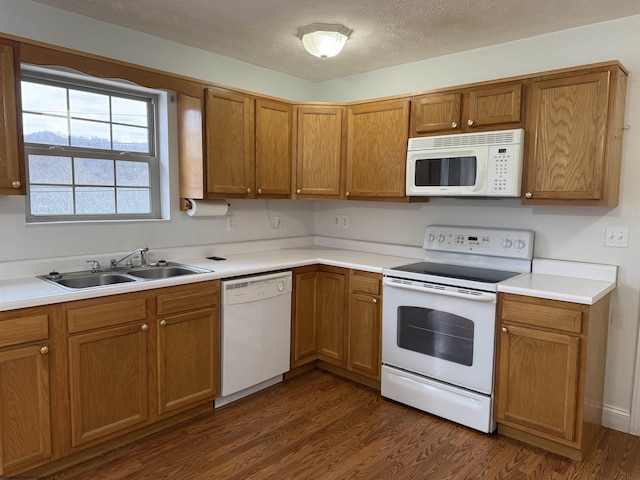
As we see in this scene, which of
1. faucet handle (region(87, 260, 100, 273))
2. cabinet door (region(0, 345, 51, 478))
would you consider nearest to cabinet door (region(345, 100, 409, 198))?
faucet handle (region(87, 260, 100, 273))

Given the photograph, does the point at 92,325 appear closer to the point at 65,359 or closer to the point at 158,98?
the point at 65,359

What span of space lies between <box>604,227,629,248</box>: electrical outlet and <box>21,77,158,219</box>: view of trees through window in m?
2.94

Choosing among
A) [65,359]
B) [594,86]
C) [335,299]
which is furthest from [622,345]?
[65,359]

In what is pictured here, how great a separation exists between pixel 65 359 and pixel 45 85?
1602 mm

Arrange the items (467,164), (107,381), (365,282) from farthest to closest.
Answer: (365,282) < (467,164) < (107,381)

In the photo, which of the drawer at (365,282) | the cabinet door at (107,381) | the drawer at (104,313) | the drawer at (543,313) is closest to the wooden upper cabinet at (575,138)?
the drawer at (543,313)

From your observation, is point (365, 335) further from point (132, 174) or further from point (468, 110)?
point (132, 174)

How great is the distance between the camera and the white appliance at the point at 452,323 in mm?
2549

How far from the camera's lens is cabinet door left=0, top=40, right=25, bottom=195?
2.11m

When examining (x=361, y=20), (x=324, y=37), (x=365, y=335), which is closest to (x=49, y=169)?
(x=324, y=37)

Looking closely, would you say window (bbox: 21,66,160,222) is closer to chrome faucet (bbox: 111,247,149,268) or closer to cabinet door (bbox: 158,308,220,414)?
chrome faucet (bbox: 111,247,149,268)

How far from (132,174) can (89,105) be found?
0.50 metres

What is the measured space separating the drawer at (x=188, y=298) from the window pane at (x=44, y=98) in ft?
4.20

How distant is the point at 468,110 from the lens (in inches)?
111
